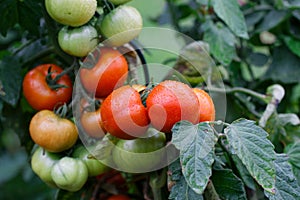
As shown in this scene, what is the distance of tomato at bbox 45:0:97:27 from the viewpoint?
2.10 ft

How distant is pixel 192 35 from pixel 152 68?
402 mm

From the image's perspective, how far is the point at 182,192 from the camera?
63 cm

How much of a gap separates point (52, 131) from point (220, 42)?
395 mm

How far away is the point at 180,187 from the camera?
0.64 metres

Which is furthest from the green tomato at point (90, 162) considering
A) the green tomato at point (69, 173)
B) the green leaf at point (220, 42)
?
the green leaf at point (220, 42)

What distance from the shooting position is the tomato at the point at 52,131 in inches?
27.2

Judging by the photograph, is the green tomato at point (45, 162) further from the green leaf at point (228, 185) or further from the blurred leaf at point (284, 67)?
the blurred leaf at point (284, 67)

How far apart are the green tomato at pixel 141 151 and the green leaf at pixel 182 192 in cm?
5

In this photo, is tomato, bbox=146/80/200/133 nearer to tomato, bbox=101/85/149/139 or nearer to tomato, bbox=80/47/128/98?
tomato, bbox=101/85/149/139

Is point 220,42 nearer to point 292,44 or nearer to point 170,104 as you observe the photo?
point 292,44

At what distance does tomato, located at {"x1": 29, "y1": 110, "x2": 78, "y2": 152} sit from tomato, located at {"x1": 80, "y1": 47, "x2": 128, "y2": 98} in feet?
0.20

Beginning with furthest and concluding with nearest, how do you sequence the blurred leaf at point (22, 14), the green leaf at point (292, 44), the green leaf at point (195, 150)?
the green leaf at point (292, 44), the blurred leaf at point (22, 14), the green leaf at point (195, 150)

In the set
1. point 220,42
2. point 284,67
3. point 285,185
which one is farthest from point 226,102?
point 285,185

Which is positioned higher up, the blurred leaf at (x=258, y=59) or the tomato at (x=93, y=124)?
the tomato at (x=93, y=124)
